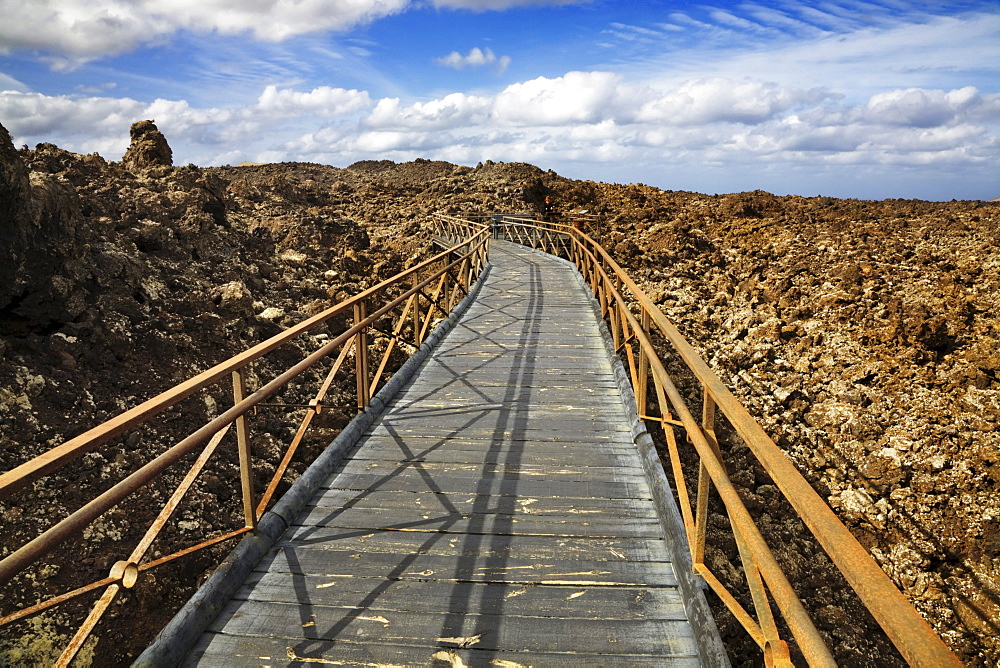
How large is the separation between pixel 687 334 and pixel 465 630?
15.3m

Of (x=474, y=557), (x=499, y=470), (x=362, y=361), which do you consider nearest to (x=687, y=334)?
(x=362, y=361)

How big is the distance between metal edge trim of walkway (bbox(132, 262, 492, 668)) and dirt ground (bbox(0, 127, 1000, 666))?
523 cm

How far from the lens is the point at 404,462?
4.25 m

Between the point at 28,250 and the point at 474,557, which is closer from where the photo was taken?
the point at 474,557

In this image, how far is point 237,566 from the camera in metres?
2.89

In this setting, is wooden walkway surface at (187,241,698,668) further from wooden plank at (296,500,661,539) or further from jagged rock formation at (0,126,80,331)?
jagged rock formation at (0,126,80,331)

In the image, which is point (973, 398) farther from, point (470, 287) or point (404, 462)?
point (404, 462)

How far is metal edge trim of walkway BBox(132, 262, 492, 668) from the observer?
2391 millimetres

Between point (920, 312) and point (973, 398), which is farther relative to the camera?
point (920, 312)

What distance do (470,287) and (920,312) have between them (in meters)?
11.6

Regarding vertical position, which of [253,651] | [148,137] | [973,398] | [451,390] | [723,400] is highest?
[148,137]

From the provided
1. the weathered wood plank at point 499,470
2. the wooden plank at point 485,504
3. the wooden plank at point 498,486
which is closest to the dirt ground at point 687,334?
the weathered wood plank at point 499,470

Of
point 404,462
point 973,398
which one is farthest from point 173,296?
point 973,398

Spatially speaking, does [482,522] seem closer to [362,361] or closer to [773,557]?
[773,557]
